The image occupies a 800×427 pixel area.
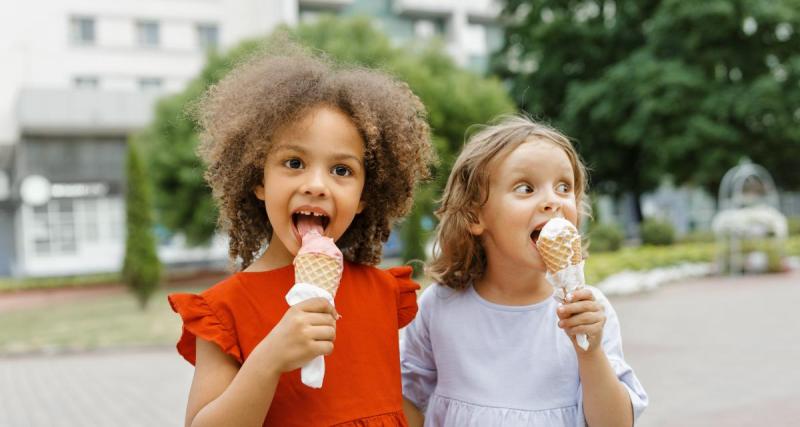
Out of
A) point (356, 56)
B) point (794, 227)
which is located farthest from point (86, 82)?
point (794, 227)

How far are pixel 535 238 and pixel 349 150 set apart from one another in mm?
543

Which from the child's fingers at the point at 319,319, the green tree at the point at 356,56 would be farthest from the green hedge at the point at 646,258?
the child's fingers at the point at 319,319

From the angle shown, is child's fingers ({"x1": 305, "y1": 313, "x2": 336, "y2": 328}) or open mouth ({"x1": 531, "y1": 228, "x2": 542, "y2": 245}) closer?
child's fingers ({"x1": 305, "y1": 313, "x2": 336, "y2": 328})

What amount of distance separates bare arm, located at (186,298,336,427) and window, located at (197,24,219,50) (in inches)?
1268

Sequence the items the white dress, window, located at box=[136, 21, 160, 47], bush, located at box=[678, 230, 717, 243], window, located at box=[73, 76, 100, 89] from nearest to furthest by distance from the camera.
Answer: the white dress < bush, located at box=[678, 230, 717, 243] < window, located at box=[73, 76, 100, 89] < window, located at box=[136, 21, 160, 47]

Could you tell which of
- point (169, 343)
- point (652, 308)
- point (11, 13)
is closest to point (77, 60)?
point (11, 13)

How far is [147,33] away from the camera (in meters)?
31.1

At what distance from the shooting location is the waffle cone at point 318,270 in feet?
4.69

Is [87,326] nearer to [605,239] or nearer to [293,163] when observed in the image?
[293,163]

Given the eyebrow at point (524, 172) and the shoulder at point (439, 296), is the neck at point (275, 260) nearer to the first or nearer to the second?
the shoulder at point (439, 296)

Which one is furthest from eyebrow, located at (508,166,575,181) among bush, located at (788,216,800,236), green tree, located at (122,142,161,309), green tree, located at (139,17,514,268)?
bush, located at (788,216,800,236)

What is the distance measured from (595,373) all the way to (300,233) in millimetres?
785

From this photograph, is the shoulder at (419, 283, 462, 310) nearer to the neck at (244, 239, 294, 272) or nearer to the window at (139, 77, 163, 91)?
the neck at (244, 239, 294, 272)

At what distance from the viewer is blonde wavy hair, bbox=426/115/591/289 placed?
1.95 meters
